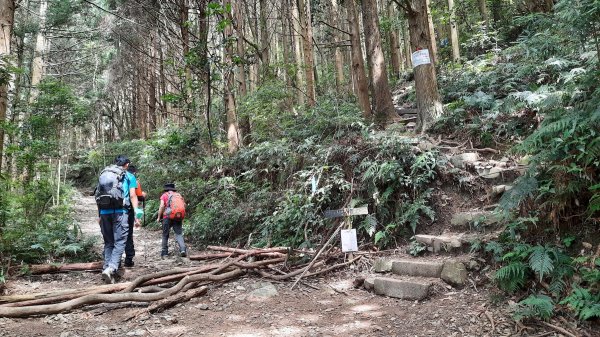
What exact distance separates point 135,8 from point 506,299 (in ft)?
56.9

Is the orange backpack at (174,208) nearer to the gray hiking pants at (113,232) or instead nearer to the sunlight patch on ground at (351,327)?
the gray hiking pants at (113,232)

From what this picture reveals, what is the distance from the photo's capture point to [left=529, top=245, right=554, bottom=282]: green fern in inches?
146

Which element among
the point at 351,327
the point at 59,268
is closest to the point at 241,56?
the point at 59,268

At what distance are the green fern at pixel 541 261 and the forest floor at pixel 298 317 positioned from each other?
51cm

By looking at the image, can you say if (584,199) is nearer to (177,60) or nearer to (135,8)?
(177,60)

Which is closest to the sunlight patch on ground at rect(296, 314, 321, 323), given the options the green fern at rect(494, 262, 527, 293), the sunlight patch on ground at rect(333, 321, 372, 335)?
the sunlight patch on ground at rect(333, 321, 372, 335)

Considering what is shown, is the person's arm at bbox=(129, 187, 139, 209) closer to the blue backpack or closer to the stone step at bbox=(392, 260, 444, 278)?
the blue backpack

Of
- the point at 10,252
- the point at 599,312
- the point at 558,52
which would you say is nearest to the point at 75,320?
the point at 10,252

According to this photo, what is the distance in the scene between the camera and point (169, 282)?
5574mm

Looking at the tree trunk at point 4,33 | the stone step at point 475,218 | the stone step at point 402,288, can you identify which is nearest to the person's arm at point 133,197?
the tree trunk at point 4,33

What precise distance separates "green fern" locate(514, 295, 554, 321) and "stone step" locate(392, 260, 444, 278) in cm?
134

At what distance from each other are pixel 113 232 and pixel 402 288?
4476 mm

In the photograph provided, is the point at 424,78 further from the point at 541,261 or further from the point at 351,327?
the point at 351,327

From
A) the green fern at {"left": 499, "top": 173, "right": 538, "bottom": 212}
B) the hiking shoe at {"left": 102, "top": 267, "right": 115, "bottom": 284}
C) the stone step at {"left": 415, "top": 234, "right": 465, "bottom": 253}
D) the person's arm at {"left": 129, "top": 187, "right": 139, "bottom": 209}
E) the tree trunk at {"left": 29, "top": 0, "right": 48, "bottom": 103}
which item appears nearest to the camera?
the green fern at {"left": 499, "top": 173, "right": 538, "bottom": 212}
